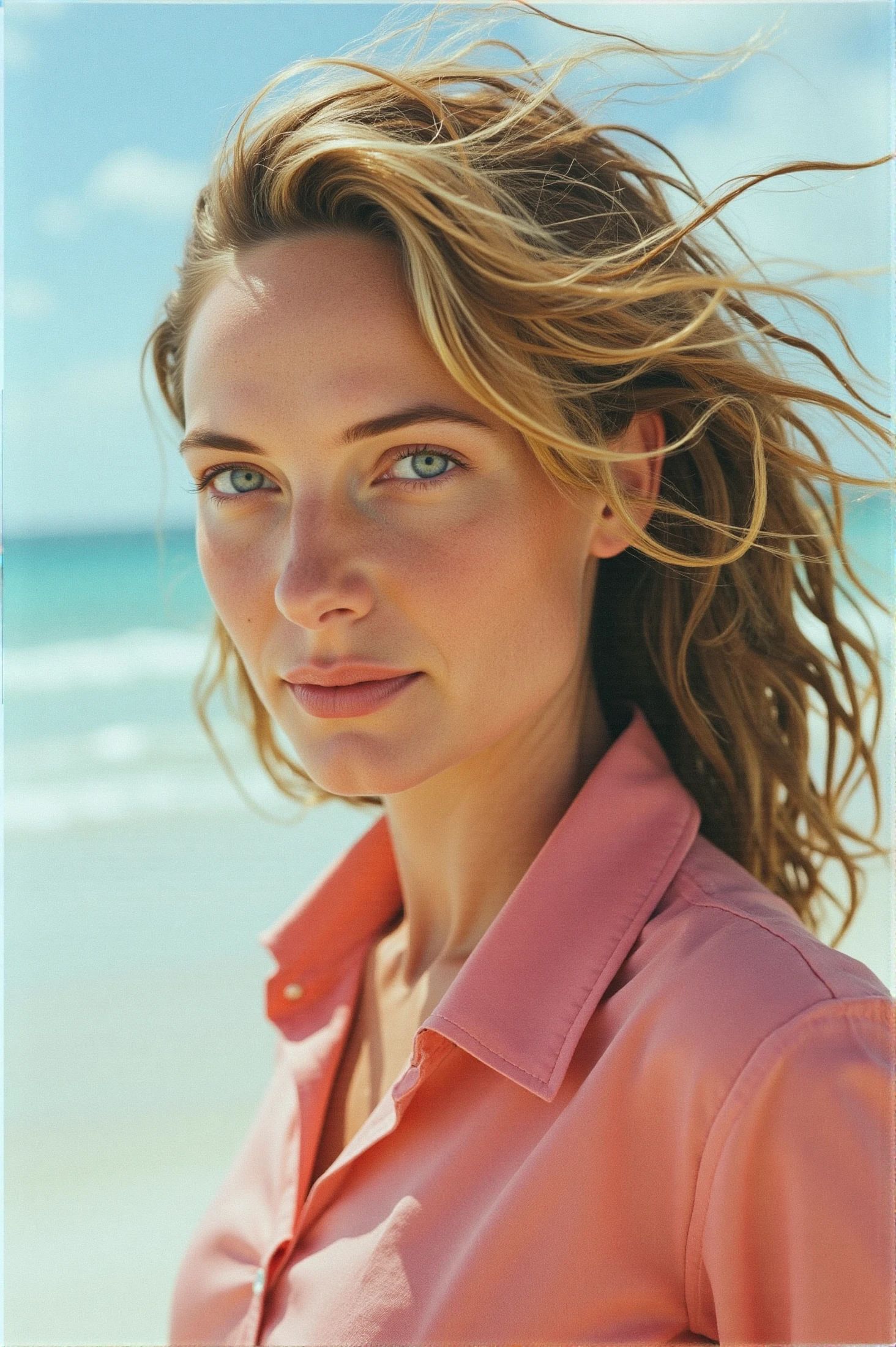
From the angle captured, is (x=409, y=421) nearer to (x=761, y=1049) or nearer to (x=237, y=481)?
(x=237, y=481)

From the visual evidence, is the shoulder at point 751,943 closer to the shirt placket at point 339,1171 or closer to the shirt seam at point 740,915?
the shirt seam at point 740,915

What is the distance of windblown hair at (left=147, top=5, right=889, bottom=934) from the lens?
1.23 meters

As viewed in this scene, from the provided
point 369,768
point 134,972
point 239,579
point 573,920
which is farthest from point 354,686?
point 134,972

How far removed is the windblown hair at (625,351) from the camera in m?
1.23

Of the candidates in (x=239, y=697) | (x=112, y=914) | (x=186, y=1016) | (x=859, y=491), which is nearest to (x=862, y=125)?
(x=859, y=491)

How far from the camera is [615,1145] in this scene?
3.68 ft

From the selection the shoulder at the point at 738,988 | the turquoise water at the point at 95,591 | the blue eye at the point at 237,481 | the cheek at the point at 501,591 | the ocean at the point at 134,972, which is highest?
the turquoise water at the point at 95,591

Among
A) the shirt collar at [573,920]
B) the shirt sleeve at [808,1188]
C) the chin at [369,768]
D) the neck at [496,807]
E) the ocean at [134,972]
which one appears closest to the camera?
the shirt sleeve at [808,1188]

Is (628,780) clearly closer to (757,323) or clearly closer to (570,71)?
(757,323)

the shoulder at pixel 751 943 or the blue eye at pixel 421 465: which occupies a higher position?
the blue eye at pixel 421 465

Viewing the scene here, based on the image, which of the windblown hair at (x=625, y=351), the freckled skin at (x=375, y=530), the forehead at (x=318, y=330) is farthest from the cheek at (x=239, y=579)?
the windblown hair at (x=625, y=351)

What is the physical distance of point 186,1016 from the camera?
3906 millimetres

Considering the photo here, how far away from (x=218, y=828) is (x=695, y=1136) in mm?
5708

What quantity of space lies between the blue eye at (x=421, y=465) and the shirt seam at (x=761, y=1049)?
24.6 inches
